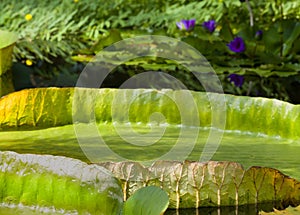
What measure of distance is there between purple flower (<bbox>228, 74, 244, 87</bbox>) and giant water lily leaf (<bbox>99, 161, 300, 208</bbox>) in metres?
1.49

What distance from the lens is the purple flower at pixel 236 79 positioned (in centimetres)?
252

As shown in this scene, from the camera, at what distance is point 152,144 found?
4.28 ft

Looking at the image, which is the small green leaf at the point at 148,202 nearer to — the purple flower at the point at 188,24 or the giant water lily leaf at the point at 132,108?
the giant water lily leaf at the point at 132,108

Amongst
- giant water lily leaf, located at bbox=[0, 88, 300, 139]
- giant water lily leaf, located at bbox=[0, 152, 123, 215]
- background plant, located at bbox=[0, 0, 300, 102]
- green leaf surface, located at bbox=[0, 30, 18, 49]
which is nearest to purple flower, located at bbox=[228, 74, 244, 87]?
background plant, located at bbox=[0, 0, 300, 102]

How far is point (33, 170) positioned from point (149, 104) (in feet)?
2.00

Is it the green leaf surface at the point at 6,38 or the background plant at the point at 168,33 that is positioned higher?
the background plant at the point at 168,33

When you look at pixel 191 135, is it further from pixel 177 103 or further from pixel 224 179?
pixel 224 179

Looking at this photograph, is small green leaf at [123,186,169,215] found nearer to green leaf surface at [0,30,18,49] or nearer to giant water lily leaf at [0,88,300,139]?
giant water lily leaf at [0,88,300,139]

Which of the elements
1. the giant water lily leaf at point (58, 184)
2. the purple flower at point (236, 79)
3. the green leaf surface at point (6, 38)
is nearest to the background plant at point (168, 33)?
the purple flower at point (236, 79)

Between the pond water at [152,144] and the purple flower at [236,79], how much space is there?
1.09 m

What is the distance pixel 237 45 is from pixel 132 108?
1532 millimetres

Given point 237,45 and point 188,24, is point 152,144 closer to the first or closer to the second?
point 237,45

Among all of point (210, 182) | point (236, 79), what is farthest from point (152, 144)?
point (236, 79)

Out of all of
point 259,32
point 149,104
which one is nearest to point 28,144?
point 149,104
